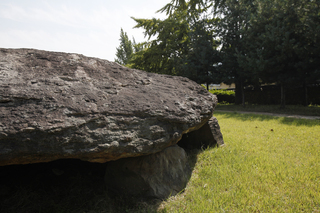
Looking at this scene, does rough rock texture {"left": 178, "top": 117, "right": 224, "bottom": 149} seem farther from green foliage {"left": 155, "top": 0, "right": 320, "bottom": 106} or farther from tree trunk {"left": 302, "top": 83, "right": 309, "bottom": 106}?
tree trunk {"left": 302, "top": 83, "right": 309, "bottom": 106}

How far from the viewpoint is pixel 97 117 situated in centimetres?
171

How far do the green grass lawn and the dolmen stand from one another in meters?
0.31

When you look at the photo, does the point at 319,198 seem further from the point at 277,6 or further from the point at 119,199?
the point at 277,6

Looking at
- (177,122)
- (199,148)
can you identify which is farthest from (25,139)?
(199,148)

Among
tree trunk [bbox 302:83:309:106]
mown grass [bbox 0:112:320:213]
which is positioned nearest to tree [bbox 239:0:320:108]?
tree trunk [bbox 302:83:309:106]

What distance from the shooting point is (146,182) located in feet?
7.11

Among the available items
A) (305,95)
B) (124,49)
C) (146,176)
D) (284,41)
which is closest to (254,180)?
(146,176)

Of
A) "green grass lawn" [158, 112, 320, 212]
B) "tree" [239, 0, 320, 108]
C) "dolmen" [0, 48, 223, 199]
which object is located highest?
"tree" [239, 0, 320, 108]

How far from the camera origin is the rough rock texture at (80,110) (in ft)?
4.85

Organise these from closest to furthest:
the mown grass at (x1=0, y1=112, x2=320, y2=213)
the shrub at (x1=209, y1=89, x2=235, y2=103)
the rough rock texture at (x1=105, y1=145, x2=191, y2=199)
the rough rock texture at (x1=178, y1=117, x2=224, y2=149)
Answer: the mown grass at (x1=0, y1=112, x2=320, y2=213) → the rough rock texture at (x1=105, y1=145, x2=191, y2=199) → the rough rock texture at (x1=178, y1=117, x2=224, y2=149) → the shrub at (x1=209, y1=89, x2=235, y2=103)

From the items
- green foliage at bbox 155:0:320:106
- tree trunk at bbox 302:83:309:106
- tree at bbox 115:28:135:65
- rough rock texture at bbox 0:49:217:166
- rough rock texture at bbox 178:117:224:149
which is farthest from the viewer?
tree at bbox 115:28:135:65

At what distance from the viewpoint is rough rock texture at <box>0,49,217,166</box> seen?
148cm

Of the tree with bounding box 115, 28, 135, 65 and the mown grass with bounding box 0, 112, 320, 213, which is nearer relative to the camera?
the mown grass with bounding box 0, 112, 320, 213

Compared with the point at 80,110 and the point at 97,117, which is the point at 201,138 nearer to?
the point at 97,117
